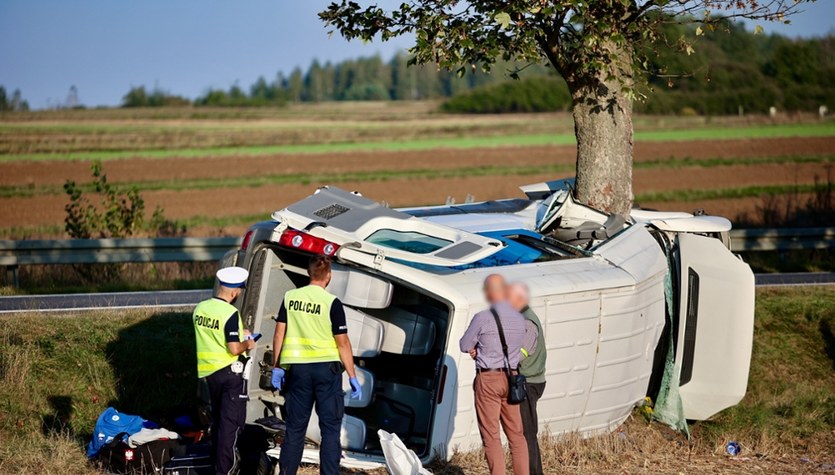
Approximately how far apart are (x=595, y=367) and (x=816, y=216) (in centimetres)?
1478

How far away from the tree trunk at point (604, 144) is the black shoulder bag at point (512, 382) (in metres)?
5.21

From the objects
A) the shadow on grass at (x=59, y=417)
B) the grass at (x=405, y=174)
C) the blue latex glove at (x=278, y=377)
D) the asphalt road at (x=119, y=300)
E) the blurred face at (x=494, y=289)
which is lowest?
the grass at (x=405, y=174)

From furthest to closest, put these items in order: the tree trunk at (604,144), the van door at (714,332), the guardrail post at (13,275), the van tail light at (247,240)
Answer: the guardrail post at (13,275)
the tree trunk at (604,144)
the van door at (714,332)
the van tail light at (247,240)

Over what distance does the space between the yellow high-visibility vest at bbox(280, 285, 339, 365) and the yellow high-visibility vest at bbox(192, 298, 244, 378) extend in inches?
17.4

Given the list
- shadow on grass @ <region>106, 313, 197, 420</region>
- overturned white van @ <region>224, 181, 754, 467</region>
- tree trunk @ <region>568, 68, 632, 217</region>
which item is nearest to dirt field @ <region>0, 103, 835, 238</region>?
shadow on grass @ <region>106, 313, 197, 420</region>

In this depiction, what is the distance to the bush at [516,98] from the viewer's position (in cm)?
8381

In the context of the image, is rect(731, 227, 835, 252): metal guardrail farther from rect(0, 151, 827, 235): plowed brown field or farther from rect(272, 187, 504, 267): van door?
rect(272, 187, 504, 267): van door

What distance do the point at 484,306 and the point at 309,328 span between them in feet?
4.48

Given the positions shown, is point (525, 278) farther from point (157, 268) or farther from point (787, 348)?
point (157, 268)

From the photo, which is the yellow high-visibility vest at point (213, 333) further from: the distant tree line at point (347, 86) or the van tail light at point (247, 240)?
the distant tree line at point (347, 86)

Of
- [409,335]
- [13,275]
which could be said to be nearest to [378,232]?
[409,335]

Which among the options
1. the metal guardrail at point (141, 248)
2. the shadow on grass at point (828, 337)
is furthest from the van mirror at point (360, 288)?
the metal guardrail at point (141, 248)

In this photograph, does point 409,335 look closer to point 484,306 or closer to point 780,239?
point 484,306

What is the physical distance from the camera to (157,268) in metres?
17.6
